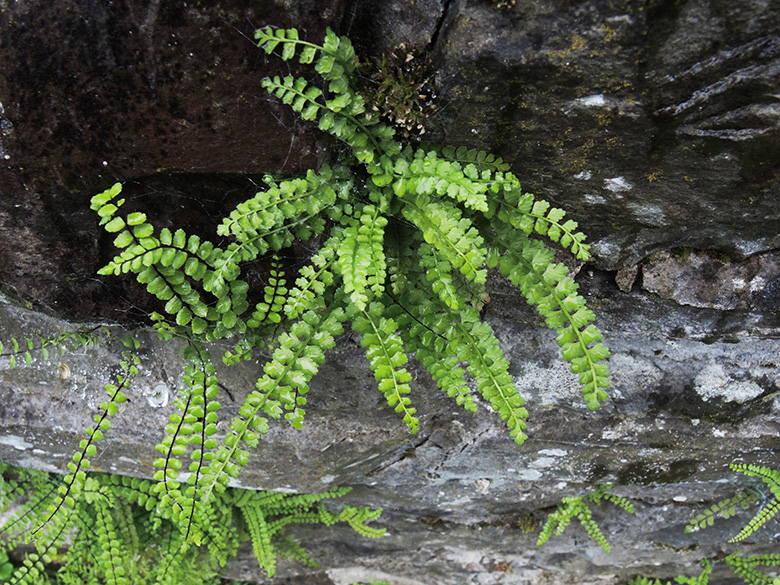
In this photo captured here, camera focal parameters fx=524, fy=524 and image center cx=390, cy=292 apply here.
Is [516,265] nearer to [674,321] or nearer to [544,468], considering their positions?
[674,321]

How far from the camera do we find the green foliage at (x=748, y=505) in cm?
328

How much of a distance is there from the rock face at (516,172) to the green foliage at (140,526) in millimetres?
233

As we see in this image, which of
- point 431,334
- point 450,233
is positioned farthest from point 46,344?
point 450,233

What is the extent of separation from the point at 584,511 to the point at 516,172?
276 centimetres

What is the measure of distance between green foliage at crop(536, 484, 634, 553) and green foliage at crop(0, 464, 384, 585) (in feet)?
4.23

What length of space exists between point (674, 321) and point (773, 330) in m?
0.49

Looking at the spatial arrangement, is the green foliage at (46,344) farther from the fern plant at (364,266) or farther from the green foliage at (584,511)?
the green foliage at (584,511)

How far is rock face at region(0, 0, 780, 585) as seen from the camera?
1.79 m

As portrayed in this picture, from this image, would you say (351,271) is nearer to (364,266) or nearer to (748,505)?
(364,266)

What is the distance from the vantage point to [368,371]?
Result: 2938 millimetres

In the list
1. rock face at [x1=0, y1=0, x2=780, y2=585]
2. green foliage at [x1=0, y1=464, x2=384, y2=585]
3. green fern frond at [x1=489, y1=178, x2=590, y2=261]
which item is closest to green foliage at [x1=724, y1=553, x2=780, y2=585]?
rock face at [x1=0, y1=0, x2=780, y2=585]

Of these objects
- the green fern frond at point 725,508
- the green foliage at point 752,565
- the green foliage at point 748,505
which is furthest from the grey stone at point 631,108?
the green foliage at point 752,565

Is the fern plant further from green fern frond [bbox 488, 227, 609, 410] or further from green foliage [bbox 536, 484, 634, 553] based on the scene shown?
green foliage [bbox 536, 484, 634, 553]

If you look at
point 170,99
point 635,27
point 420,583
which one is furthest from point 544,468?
point 170,99
